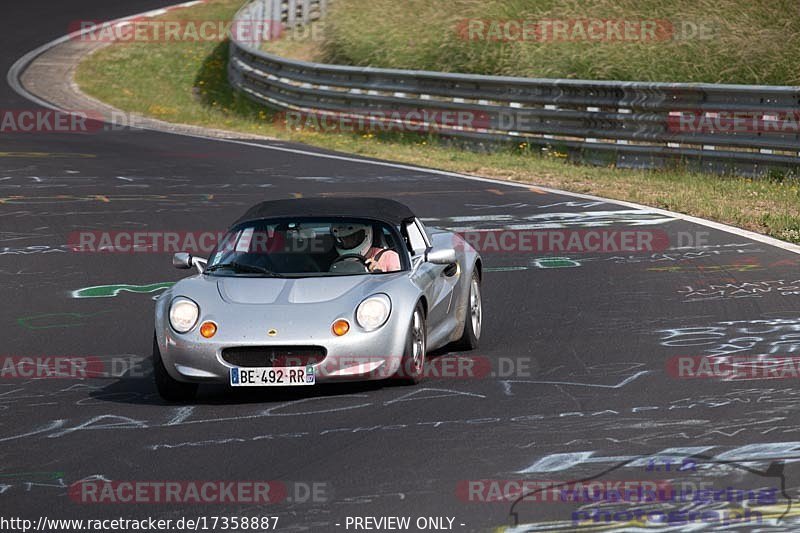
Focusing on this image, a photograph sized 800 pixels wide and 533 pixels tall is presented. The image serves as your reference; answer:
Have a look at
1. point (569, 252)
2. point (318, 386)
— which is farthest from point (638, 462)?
point (569, 252)

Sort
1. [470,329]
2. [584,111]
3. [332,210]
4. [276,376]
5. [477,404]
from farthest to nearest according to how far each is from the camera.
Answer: [584,111], [470,329], [332,210], [276,376], [477,404]

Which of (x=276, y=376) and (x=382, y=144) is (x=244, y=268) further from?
(x=382, y=144)

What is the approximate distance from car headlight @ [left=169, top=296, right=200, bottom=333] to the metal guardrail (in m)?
11.2

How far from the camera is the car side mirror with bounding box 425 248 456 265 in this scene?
9914 millimetres

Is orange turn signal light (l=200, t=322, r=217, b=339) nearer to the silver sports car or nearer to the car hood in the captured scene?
the silver sports car

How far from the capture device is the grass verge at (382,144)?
17.1 metres

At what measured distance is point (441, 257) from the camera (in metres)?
9.91

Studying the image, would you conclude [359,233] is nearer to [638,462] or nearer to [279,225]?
[279,225]

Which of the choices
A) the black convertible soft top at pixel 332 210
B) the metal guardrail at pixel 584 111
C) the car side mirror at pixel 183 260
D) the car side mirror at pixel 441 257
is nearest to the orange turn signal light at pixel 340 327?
the car side mirror at pixel 441 257

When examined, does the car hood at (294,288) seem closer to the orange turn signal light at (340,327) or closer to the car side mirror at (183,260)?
Answer: the orange turn signal light at (340,327)

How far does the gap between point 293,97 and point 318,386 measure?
20.0m

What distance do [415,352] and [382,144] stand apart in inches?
639

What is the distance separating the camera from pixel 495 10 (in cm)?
3234

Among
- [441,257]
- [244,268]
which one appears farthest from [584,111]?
[244,268]
